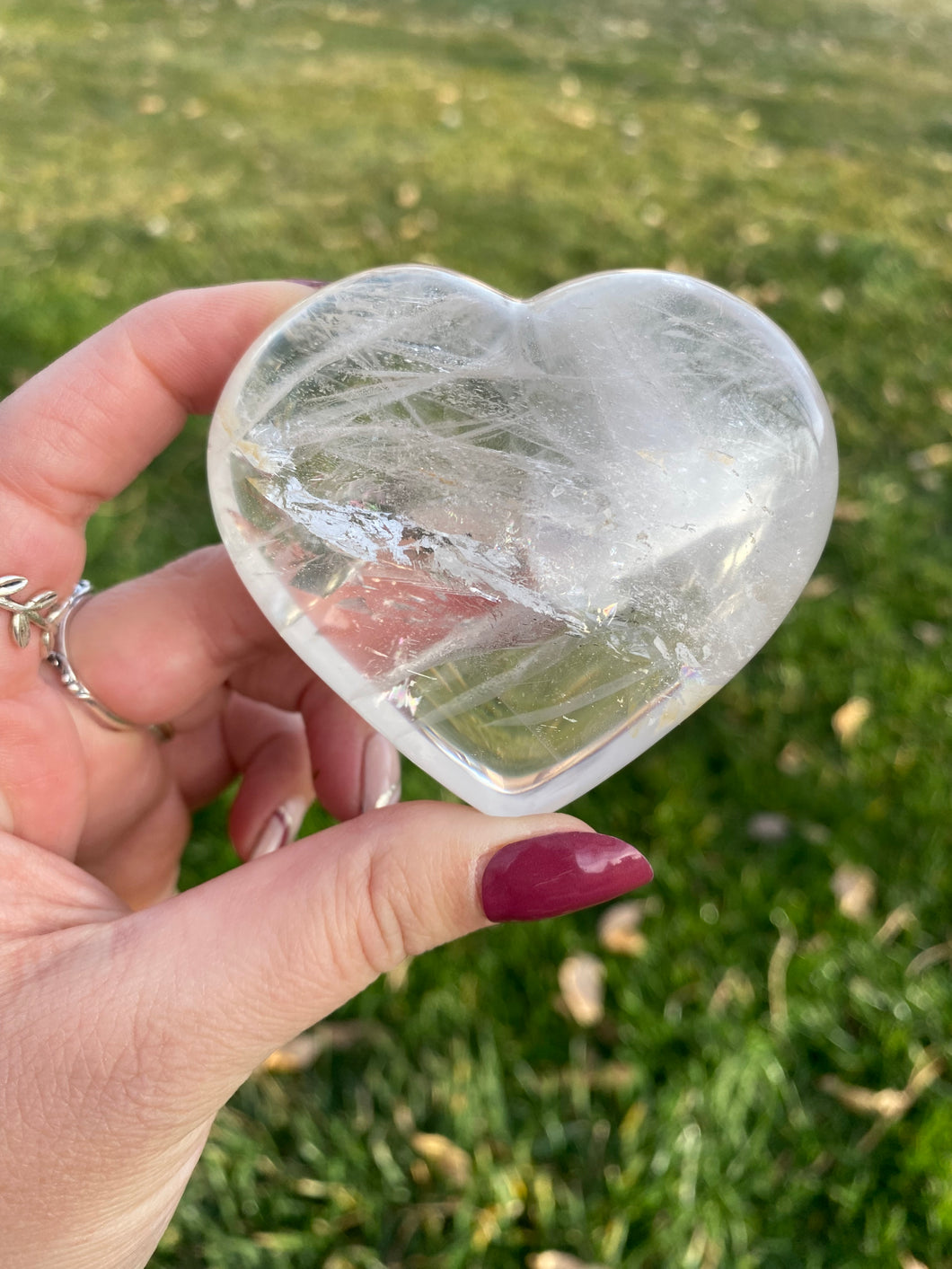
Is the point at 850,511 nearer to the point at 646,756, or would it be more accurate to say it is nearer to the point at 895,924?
the point at 646,756

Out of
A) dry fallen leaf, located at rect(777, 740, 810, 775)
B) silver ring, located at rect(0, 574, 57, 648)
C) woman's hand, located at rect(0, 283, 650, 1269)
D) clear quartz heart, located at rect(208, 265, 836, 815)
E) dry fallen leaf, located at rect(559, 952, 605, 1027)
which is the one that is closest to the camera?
woman's hand, located at rect(0, 283, 650, 1269)

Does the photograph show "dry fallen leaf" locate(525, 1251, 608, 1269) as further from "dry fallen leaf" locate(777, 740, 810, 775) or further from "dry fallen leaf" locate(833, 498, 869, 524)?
"dry fallen leaf" locate(833, 498, 869, 524)

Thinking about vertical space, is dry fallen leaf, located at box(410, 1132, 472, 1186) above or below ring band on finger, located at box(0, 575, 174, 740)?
below

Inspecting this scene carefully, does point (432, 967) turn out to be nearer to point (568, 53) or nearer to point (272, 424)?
point (272, 424)

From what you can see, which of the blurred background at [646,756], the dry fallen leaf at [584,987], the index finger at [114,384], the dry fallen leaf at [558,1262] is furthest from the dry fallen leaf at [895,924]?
the index finger at [114,384]

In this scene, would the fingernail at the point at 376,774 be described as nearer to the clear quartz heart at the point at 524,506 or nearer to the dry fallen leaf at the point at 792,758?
the clear quartz heart at the point at 524,506

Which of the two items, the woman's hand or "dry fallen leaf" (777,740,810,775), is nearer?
the woman's hand

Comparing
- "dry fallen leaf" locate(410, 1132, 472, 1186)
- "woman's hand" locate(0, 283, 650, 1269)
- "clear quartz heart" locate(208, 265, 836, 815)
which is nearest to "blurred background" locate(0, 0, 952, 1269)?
"dry fallen leaf" locate(410, 1132, 472, 1186)
